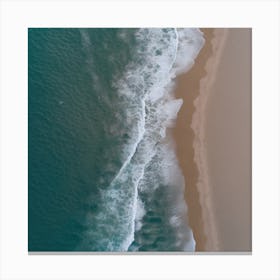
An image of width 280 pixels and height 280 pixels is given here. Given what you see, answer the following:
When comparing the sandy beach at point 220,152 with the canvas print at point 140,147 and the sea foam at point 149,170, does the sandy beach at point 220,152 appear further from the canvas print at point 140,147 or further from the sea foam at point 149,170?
the sea foam at point 149,170

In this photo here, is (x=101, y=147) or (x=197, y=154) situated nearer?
(x=197, y=154)

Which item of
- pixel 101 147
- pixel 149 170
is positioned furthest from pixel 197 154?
pixel 101 147

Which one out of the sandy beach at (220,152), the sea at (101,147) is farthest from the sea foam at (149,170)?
the sandy beach at (220,152)

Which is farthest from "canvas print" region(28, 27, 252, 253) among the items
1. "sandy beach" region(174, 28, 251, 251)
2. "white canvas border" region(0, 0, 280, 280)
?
"white canvas border" region(0, 0, 280, 280)
